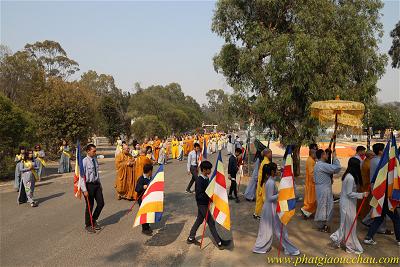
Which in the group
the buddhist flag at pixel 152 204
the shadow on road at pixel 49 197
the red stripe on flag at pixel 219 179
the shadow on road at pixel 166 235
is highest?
the red stripe on flag at pixel 219 179

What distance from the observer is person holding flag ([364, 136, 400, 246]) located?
6.93 m

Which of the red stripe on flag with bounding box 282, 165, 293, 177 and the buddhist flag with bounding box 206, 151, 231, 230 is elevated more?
the red stripe on flag with bounding box 282, 165, 293, 177

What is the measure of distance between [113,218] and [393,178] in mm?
6178

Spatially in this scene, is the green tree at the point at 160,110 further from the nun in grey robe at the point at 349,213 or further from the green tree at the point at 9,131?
the nun in grey robe at the point at 349,213

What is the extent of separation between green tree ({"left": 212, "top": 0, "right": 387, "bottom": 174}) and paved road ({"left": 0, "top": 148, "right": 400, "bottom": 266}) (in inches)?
150

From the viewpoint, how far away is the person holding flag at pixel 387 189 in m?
6.93

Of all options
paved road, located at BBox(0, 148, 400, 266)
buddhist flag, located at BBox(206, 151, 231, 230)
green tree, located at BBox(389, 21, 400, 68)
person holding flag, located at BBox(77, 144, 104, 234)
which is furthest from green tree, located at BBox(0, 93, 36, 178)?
green tree, located at BBox(389, 21, 400, 68)

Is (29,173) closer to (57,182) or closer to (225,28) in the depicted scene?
(57,182)

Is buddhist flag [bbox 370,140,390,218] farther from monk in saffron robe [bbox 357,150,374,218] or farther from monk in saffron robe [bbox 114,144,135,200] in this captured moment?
monk in saffron robe [bbox 114,144,135,200]

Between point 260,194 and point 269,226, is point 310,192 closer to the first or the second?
point 260,194

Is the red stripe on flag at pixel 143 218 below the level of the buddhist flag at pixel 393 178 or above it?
below

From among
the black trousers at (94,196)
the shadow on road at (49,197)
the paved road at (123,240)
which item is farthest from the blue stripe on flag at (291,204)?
the shadow on road at (49,197)

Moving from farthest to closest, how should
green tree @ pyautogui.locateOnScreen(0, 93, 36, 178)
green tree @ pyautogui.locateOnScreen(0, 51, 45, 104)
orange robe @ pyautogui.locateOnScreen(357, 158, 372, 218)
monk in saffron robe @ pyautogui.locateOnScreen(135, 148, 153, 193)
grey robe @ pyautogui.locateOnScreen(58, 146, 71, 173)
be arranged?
green tree @ pyautogui.locateOnScreen(0, 51, 45, 104)
grey robe @ pyautogui.locateOnScreen(58, 146, 71, 173)
green tree @ pyautogui.locateOnScreen(0, 93, 36, 178)
monk in saffron robe @ pyautogui.locateOnScreen(135, 148, 153, 193)
orange robe @ pyautogui.locateOnScreen(357, 158, 372, 218)

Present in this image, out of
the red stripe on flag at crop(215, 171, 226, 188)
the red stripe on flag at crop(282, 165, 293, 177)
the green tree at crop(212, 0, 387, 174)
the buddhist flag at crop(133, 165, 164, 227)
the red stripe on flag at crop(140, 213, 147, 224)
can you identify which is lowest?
the red stripe on flag at crop(140, 213, 147, 224)
